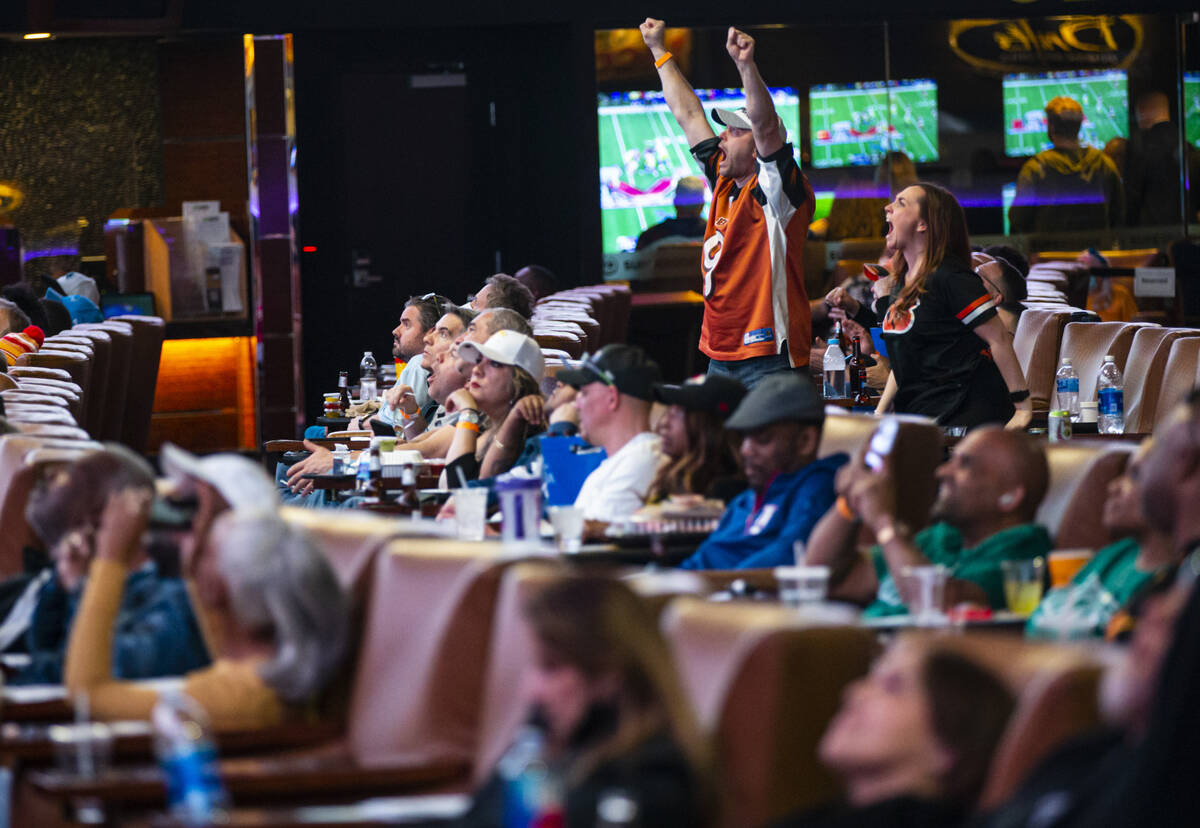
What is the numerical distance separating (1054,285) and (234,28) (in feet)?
18.5

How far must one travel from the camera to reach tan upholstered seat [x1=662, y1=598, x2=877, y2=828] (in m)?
2.18

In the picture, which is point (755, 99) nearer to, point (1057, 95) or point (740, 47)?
point (740, 47)

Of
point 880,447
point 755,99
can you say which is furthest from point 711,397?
point 755,99

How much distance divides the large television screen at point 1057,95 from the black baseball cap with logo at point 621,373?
28.1 ft

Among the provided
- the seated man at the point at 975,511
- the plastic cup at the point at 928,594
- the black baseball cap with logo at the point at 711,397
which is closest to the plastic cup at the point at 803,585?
the plastic cup at the point at 928,594

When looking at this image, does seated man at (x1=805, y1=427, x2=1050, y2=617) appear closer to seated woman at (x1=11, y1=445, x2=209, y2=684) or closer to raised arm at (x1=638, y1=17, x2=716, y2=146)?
seated woman at (x1=11, y1=445, x2=209, y2=684)

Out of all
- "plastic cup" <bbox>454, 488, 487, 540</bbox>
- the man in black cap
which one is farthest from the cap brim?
"plastic cup" <bbox>454, 488, 487, 540</bbox>

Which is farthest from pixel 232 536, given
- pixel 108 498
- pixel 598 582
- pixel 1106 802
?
pixel 1106 802

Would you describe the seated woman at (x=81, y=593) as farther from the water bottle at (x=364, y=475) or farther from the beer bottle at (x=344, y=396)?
the beer bottle at (x=344, y=396)

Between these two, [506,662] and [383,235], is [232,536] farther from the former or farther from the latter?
[383,235]

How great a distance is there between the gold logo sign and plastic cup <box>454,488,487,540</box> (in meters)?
9.04

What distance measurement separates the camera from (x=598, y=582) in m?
2.26

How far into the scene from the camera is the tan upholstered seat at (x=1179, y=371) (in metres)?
6.52

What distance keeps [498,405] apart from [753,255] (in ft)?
4.81
